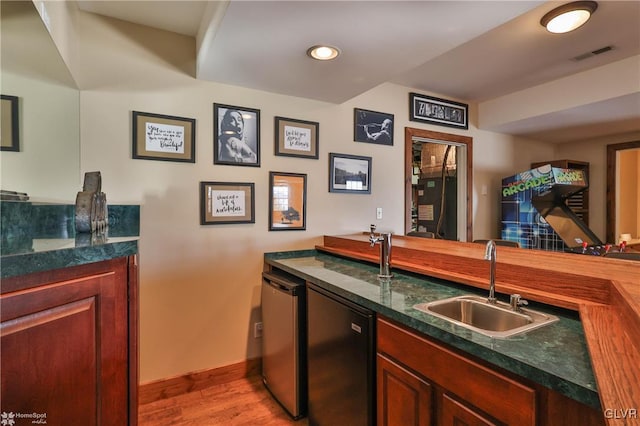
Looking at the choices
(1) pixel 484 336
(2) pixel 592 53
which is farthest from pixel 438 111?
(1) pixel 484 336

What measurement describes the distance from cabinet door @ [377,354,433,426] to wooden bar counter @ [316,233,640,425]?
527mm

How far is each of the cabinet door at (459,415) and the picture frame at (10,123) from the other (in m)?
2.00

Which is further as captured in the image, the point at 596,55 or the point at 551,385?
the point at 596,55

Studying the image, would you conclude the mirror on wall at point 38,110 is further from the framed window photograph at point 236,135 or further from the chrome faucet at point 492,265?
the chrome faucet at point 492,265

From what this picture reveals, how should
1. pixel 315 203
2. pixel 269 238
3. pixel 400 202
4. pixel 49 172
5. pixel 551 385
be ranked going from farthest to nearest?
pixel 400 202 → pixel 315 203 → pixel 269 238 → pixel 49 172 → pixel 551 385

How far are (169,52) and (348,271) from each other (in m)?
1.92

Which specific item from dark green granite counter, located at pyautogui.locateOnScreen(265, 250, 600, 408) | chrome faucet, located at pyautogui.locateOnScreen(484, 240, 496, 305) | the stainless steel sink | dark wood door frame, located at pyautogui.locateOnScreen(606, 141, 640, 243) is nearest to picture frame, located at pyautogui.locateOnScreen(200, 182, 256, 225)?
dark green granite counter, located at pyautogui.locateOnScreen(265, 250, 600, 408)

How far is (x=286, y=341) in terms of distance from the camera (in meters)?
1.99

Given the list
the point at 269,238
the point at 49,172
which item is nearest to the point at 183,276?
the point at 269,238

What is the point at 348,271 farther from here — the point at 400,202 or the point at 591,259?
the point at 400,202

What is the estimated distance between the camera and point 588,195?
427cm

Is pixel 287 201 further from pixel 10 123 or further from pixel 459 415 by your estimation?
pixel 459 415

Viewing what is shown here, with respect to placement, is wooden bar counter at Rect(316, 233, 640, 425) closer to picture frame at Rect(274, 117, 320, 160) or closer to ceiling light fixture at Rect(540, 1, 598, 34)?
picture frame at Rect(274, 117, 320, 160)

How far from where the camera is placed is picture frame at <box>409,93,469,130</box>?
329cm
